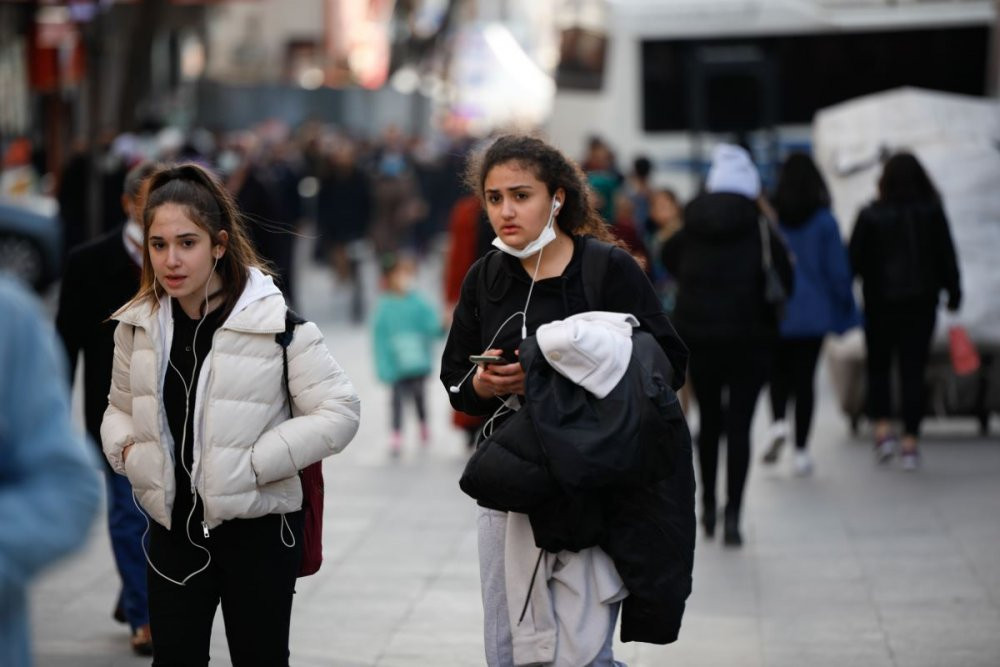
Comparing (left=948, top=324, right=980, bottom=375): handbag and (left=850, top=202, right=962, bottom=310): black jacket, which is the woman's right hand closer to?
(left=850, top=202, right=962, bottom=310): black jacket

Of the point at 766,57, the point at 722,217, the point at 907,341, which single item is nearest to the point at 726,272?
the point at 722,217

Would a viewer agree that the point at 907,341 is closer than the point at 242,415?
No

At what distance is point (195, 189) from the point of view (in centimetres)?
471

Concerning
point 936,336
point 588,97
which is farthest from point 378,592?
point 588,97

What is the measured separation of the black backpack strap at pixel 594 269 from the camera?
15.5ft

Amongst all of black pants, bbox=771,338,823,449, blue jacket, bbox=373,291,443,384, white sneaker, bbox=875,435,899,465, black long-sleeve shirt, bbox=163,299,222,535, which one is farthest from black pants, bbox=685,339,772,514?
black long-sleeve shirt, bbox=163,299,222,535

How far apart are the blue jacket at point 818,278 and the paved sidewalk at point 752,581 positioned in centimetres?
91

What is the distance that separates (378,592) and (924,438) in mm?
5394

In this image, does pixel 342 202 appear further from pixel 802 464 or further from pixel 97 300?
pixel 97 300

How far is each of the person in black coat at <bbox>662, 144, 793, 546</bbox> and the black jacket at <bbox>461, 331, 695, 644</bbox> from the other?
3752 millimetres

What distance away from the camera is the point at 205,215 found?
467cm

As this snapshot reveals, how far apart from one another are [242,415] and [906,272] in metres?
6.49

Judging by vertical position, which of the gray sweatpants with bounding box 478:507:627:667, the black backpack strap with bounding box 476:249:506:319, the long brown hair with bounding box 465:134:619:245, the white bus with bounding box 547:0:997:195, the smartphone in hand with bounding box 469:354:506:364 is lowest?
the gray sweatpants with bounding box 478:507:627:667

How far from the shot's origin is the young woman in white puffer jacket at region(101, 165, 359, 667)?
A: 453cm
